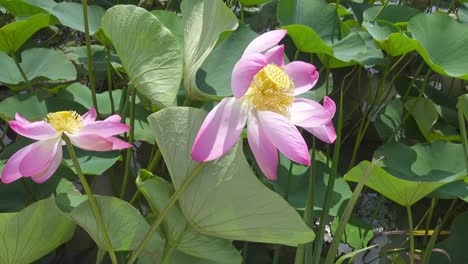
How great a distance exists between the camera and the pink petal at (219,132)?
1.55ft

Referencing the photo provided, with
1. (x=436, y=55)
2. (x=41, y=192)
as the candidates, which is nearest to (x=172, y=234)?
(x=41, y=192)

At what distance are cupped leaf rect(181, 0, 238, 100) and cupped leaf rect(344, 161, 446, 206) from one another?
0.22 meters

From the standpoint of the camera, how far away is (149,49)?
23.9 inches

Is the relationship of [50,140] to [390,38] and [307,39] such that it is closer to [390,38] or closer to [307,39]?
[307,39]

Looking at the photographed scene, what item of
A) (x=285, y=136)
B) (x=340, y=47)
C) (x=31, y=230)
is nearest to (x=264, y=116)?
(x=285, y=136)

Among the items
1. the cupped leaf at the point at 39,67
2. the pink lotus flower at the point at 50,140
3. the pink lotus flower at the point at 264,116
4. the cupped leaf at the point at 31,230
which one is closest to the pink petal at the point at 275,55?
the pink lotus flower at the point at 264,116

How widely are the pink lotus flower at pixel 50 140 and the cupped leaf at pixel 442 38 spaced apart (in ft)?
1.97

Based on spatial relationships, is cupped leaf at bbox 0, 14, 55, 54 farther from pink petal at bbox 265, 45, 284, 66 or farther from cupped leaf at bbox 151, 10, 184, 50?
pink petal at bbox 265, 45, 284, 66

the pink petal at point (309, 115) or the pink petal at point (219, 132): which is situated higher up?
the pink petal at point (219, 132)

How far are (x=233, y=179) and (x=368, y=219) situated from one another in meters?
0.71

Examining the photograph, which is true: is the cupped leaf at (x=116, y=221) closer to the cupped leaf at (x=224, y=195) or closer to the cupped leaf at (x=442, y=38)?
the cupped leaf at (x=224, y=195)

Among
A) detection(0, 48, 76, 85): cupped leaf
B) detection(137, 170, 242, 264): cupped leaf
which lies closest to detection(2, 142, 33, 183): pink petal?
detection(137, 170, 242, 264): cupped leaf

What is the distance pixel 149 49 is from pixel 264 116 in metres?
0.17

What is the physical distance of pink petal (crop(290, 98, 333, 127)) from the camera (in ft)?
1.71
